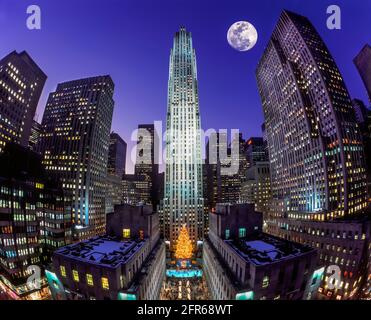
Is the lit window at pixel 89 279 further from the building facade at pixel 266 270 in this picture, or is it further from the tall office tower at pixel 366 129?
the tall office tower at pixel 366 129

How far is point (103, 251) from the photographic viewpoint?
21.4 metres

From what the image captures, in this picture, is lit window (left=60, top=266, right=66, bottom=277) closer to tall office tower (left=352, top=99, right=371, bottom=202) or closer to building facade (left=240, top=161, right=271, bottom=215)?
tall office tower (left=352, top=99, right=371, bottom=202)

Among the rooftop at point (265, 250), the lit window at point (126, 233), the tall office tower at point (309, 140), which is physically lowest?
the lit window at point (126, 233)

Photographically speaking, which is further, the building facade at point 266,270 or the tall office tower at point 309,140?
the tall office tower at point 309,140

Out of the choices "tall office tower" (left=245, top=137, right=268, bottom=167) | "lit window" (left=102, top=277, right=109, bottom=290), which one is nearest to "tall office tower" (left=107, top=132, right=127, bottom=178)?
"tall office tower" (left=245, top=137, right=268, bottom=167)

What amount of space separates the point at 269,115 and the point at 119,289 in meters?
79.0

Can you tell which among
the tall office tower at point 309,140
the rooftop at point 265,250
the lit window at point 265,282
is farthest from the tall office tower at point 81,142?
the lit window at point 265,282

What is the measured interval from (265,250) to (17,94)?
59896mm

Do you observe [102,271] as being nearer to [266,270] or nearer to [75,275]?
[75,275]

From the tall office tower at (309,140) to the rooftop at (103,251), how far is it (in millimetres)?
33026

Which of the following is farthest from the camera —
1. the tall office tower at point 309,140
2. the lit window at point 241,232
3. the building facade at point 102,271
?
the tall office tower at point 309,140

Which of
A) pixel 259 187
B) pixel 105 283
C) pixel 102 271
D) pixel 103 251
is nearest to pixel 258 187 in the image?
pixel 259 187

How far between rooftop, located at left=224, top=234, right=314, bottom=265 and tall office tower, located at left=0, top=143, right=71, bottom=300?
88.2 feet

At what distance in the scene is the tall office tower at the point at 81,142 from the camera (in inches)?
2672
